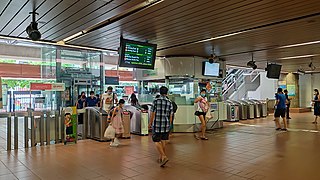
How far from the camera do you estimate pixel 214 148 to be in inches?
265

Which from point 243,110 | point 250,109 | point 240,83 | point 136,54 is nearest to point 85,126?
point 136,54

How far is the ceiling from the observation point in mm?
4707

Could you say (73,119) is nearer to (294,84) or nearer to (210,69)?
(210,69)

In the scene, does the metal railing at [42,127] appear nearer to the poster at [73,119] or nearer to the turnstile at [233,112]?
the poster at [73,119]

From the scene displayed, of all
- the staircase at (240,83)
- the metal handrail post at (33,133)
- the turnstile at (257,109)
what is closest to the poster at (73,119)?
the metal handrail post at (33,133)

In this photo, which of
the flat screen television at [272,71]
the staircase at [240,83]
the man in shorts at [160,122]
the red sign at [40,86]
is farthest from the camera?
the staircase at [240,83]

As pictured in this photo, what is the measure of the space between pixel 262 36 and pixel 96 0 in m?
4.65

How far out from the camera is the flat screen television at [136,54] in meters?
6.69

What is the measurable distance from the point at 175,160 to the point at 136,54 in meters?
2.84

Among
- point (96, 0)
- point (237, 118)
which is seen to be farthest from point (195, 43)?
point (237, 118)

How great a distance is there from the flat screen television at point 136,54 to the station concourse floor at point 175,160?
2.08 meters

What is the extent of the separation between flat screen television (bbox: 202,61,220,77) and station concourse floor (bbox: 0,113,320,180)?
11.0ft

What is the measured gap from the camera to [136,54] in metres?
6.96

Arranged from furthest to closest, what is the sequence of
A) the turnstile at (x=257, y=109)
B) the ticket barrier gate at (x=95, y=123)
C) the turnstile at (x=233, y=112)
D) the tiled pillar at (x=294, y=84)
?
the tiled pillar at (x=294, y=84) < the turnstile at (x=257, y=109) < the turnstile at (x=233, y=112) < the ticket barrier gate at (x=95, y=123)
